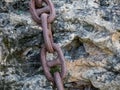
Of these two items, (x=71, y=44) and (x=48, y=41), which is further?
(x=71, y=44)

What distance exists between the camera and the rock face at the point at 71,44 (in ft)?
5.12

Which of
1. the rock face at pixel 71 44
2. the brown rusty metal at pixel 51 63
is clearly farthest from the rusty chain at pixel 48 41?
the rock face at pixel 71 44

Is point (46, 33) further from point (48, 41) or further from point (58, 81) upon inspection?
point (58, 81)

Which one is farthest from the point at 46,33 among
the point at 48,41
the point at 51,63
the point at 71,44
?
the point at 71,44

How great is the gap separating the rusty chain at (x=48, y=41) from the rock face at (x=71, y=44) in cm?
18

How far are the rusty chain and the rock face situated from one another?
0.18m

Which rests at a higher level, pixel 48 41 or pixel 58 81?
pixel 48 41

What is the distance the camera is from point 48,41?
1308 millimetres

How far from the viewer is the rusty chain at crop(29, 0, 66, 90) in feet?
4.31

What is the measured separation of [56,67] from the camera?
145 cm

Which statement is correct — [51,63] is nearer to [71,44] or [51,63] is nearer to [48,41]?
[48,41]

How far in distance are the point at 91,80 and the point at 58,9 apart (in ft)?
1.24

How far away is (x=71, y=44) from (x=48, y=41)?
12.2 inches

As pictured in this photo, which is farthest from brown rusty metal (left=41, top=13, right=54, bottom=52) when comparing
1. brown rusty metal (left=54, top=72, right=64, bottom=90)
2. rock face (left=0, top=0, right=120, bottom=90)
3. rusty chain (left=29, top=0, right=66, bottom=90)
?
rock face (left=0, top=0, right=120, bottom=90)
